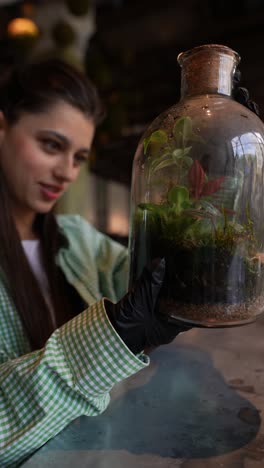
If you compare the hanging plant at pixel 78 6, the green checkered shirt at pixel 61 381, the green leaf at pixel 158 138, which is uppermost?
the hanging plant at pixel 78 6

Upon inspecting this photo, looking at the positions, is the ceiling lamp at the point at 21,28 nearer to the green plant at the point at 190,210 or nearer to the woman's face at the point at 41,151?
the woman's face at the point at 41,151

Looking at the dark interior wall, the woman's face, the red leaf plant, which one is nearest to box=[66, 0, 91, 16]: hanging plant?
the dark interior wall

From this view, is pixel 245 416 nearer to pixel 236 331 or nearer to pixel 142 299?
pixel 142 299

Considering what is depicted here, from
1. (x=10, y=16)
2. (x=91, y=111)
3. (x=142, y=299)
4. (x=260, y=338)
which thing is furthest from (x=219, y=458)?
(x=10, y=16)

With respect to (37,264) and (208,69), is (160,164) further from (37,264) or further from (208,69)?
(37,264)

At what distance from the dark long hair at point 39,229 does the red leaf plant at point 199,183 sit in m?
0.48

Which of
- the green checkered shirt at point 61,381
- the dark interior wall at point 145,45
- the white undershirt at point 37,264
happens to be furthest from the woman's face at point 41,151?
the dark interior wall at point 145,45

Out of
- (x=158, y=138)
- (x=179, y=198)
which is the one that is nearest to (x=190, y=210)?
(x=179, y=198)

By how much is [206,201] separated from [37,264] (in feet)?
2.07

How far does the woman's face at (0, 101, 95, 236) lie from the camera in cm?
92

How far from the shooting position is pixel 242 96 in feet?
2.03

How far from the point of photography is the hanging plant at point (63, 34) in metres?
2.40

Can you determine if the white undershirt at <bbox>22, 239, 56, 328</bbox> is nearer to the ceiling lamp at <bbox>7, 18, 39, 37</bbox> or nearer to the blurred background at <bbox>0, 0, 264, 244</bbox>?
the blurred background at <bbox>0, 0, 264, 244</bbox>

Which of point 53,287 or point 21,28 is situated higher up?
point 21,28
